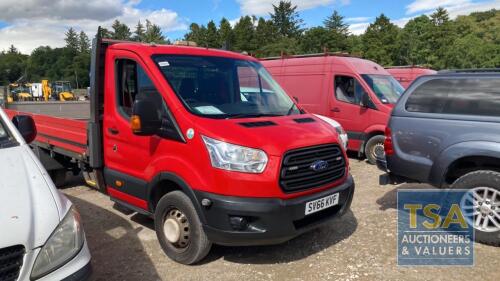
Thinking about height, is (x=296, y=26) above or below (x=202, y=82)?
above

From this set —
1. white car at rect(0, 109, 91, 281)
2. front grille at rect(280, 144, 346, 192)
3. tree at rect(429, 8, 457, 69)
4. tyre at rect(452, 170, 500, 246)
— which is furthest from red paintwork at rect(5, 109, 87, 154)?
tree at rect(429, 8, 457, 69)

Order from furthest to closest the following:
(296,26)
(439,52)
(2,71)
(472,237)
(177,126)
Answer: (2,71) → (296,26) → (439,52) → (472,237) → (177,126)

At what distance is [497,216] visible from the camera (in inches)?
173

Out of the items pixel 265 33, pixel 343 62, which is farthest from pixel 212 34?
pixel 343 62

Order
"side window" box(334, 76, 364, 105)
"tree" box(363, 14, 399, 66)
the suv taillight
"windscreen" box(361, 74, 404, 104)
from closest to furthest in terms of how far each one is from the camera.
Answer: the suv taillight < "windscreen" box(361, 74, 404, 104) < "side window" box(334, 76, 364, 105) < "tree" box(363, 14, 399, 66)

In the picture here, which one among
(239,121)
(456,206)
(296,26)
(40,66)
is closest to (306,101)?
(456,206)

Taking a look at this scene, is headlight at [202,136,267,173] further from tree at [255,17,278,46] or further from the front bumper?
tree at [255,17,278,46]

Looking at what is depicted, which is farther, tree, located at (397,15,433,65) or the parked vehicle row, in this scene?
tree, located at (397,15,433,65)

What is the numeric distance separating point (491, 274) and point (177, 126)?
3.30 metres

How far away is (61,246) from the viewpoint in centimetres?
245

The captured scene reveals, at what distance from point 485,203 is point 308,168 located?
88.3 inches

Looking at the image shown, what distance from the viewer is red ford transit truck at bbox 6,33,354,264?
A: 11.5ft

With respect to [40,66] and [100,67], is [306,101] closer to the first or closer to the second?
[100,67]

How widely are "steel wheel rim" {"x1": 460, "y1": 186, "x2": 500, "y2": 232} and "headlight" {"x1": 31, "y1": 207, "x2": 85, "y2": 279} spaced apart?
408 centimetres
